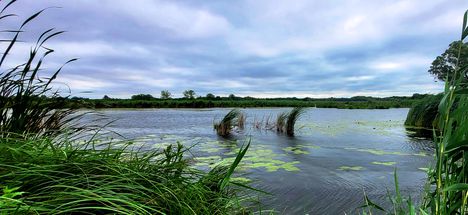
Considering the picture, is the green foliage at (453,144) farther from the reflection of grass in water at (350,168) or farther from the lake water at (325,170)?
the reflection of grass in water at (350,168)

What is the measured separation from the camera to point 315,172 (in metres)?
6.51

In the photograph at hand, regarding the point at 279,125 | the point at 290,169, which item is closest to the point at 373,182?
the point at 290,169

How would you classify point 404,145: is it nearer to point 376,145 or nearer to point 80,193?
point 376,145

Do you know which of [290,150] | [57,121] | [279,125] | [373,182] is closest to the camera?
[57,121]

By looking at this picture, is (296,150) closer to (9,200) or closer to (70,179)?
(70,179)

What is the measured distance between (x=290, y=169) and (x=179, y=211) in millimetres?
5127

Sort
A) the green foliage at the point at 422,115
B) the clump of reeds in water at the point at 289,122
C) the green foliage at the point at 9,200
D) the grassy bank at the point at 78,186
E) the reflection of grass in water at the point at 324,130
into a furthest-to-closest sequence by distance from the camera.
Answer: the green foliage at the point at 422,115 < the clump of reeds in water at the point at 289,122 < the reflection of grass in water at the point at 324,130 < the grassy bank at the point at 78,186 < the green foliage at the point at 9,200

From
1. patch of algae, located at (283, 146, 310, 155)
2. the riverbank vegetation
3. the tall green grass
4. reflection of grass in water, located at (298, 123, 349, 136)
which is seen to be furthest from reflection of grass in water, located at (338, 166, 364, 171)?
reflection of grass in water, located at (298, 123, 349, 136)

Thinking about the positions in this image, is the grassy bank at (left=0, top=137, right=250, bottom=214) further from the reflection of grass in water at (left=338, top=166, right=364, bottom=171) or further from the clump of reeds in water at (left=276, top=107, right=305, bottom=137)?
the clump of reeds in water at (left=276, top=107, right=305, bottom=137)

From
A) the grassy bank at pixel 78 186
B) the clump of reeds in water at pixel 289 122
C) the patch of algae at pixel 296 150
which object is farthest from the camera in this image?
the clump of reeds in water at pixel 289 122

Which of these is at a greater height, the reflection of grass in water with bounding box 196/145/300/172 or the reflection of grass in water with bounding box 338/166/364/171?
the reflection of grass in water with bounding box 196/145/300/172

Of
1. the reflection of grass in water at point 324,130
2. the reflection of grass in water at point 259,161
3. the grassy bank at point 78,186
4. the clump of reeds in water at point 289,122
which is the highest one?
the grassy bank at point 78,186

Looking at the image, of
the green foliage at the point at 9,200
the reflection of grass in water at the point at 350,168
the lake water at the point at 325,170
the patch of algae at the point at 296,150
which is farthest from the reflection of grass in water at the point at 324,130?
the green foliage at the point at 9,200

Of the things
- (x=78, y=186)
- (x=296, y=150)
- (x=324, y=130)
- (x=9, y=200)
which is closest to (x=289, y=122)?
(x=324, y=130)
